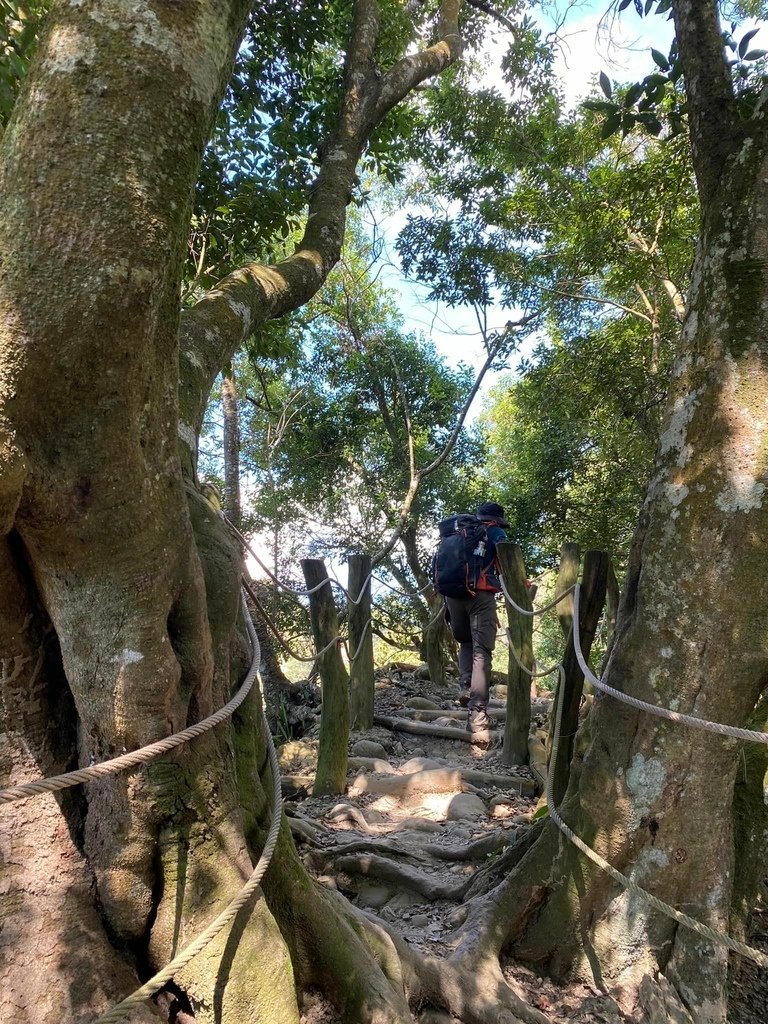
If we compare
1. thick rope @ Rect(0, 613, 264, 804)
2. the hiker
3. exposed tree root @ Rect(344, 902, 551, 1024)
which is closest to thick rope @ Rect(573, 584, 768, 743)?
exposed tree root @ Rect(344, 902, 551, 1024)

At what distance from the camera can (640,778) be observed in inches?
100

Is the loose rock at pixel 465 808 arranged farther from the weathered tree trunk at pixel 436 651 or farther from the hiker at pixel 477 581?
the weathered tree trunk at pixel 436 651

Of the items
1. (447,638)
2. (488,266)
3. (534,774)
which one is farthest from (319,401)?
(534,774)

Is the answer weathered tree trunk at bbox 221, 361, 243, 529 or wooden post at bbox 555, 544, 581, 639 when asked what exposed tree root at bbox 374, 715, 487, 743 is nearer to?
wooden post at bbox 555, 544, 581, 639

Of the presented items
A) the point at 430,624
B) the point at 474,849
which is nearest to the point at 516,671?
the point at 474,849

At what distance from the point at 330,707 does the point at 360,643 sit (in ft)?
4.42

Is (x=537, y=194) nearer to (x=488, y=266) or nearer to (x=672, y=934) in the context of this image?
(x=488, y=266)

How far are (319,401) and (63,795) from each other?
9.69 meters

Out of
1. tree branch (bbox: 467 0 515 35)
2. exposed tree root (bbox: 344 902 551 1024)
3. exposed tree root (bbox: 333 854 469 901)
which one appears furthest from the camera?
tree branch (bbox: 467 0 515 35)

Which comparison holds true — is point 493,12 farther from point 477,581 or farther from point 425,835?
point 425,835

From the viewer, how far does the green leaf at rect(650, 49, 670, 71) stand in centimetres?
369

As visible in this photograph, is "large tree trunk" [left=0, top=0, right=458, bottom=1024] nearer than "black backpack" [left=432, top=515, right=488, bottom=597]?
Yes

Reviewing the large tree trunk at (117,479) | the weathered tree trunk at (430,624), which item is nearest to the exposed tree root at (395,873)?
the large tree trunk at (117,479)

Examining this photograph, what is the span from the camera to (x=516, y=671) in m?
5.30
